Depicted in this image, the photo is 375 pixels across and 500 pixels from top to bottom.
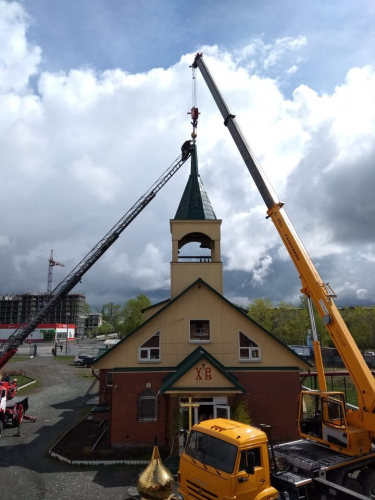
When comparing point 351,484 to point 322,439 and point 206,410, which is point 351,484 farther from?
point 206,410

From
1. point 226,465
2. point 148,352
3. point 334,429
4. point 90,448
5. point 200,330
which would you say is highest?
point 200,330

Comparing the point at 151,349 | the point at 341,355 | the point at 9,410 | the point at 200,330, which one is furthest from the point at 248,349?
the point at 9,410

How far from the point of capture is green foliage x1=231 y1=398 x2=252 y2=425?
17.8 metres

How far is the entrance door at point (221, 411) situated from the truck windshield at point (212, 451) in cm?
765

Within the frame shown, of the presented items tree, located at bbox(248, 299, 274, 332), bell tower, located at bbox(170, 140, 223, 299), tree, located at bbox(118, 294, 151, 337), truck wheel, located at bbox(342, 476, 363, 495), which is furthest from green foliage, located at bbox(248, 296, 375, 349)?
truck wheel, located at bbox(342, 476, 363, 495)

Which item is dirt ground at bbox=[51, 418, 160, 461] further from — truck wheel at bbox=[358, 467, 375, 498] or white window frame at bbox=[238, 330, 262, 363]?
truck wheel at bbox=[358, 467, 375, 498]

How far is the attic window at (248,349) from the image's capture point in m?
19.8

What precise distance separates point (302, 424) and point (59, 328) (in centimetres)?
11367

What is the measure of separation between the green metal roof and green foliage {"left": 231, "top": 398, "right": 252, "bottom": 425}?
11.1 m

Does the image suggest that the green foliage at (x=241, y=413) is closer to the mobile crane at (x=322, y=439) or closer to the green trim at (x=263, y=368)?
the green trim at (x=263, y=368)

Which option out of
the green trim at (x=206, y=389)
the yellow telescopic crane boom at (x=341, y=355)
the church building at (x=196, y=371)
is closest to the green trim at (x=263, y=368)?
the church building at (x=196, y=371)

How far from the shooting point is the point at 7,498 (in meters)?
13.3

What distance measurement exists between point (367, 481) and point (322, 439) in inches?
68.9

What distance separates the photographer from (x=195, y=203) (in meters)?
23.9
